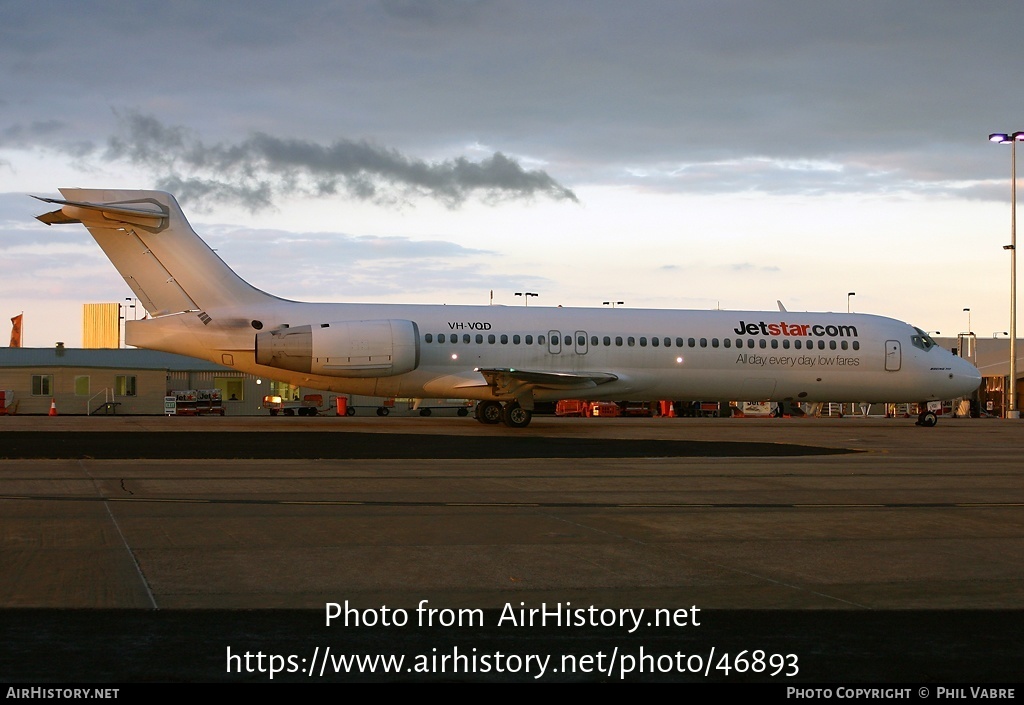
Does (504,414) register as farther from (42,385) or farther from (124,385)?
(42,385)

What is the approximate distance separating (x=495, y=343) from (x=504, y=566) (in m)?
21.3

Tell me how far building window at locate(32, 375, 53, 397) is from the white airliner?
3100cm

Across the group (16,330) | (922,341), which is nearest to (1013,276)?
(922,341)

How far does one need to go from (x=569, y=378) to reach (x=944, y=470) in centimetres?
1307

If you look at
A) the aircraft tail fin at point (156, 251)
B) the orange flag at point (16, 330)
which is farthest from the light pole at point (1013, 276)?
the orange flag at point (16, 330)

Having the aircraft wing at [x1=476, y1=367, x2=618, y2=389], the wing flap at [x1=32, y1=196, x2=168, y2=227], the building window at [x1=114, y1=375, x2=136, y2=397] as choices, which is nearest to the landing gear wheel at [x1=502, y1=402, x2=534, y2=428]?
the aircraft wing at [x1=476, y1=367, x2=618, y2=389]

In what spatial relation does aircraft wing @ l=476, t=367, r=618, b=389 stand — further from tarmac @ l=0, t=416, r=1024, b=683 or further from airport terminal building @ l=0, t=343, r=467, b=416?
airport terminal building @ l=0, t=343, r=467, b=416

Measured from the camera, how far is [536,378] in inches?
1109

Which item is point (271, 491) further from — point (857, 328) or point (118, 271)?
point (857, 328)

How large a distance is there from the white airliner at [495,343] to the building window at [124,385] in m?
31.0

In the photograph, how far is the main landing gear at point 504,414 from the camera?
29.1 metres

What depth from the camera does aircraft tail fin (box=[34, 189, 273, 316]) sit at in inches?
1060

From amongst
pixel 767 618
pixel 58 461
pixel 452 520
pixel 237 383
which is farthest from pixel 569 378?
pixel 237 383

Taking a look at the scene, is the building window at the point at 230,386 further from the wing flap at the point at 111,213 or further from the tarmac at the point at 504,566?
the tarmac at the point at 504,566
